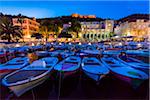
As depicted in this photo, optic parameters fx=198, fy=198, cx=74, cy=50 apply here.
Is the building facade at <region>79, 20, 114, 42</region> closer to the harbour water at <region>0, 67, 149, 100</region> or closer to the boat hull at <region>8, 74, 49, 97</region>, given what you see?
the harbour water at <region>0, 67, 149, 100</region>

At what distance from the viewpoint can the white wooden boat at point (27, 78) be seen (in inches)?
84.5

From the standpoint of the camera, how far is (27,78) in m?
2.27

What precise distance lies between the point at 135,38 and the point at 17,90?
22.3 feet

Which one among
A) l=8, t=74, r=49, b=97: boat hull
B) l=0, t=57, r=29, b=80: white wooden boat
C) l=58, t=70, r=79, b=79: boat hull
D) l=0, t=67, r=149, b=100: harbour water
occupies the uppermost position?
l=0, t=57, r=29, b=80: white wooden boat

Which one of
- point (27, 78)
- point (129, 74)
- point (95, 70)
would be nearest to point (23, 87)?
point (27, 78)

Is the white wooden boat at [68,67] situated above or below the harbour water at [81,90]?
above

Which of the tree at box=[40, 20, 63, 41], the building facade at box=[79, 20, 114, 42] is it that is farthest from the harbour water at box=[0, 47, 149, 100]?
the building facade at box=[79, 20, 114, 42]

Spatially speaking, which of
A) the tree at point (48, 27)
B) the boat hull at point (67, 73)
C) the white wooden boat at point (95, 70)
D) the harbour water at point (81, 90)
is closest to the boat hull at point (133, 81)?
the harbour water at point (81, 90)

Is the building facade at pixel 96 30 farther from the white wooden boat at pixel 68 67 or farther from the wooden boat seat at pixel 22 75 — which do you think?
the wooden boat seat at pixel 22 75

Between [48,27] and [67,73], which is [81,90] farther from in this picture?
[48,27]

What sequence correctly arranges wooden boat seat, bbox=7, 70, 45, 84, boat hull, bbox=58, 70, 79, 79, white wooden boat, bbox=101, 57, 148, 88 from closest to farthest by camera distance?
wooden boat seat, bbox=7, 70, 45, 84 → white wooden boat, bbox=101, 57, 148, 88 → boat hull, bbox=58, 70, 79, 79

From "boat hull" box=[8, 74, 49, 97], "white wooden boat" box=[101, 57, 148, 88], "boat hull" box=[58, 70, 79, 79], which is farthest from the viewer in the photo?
"boat hull" box=[58, 70, 79, 79]

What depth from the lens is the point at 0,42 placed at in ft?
16.1

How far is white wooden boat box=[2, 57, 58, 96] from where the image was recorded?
2146mm
